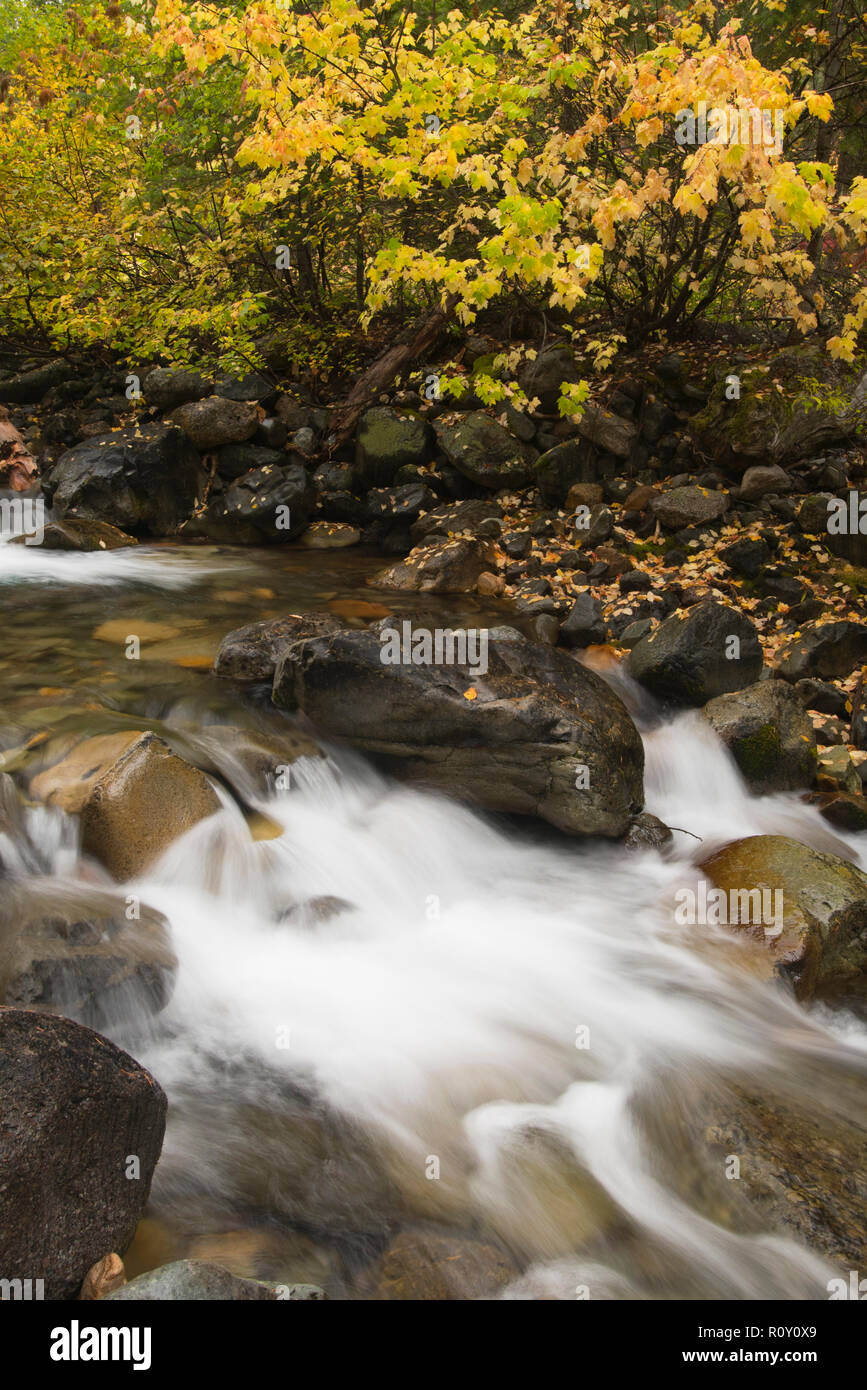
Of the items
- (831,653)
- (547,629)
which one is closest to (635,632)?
(547,629)

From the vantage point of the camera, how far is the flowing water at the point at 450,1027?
11.7 feet

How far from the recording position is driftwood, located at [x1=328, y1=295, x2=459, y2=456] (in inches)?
467

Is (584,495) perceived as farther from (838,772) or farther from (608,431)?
(838,772)

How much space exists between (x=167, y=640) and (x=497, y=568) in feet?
12.3

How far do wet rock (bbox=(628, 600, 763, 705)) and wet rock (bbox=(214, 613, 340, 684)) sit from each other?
2.82 m

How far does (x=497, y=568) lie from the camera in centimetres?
988

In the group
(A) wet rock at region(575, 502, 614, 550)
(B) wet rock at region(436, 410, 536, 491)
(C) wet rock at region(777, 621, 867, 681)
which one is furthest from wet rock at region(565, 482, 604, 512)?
(C) wet rock at region(777, 621, 867, 681)

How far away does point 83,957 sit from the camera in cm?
416

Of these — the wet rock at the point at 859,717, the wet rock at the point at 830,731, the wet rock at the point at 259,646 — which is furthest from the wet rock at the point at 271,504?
the wet rock at the point at 859,717

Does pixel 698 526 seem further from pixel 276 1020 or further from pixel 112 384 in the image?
pixel 112 384

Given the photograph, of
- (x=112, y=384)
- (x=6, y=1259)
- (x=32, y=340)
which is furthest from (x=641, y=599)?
(x=32, y=340)

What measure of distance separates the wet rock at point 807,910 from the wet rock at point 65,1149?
357cm

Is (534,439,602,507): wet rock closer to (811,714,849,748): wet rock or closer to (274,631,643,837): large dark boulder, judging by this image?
(811,714,849,748): wet rock

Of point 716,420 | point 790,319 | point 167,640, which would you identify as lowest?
point 167,640
